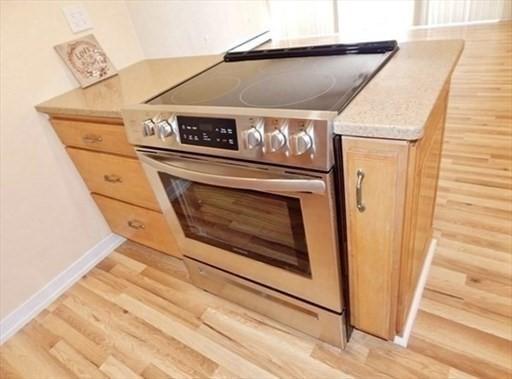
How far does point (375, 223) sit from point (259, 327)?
75 cm

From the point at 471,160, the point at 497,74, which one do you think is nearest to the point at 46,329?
the point at 471,160

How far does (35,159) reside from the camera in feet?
5.03

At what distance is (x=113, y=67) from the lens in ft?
5.70

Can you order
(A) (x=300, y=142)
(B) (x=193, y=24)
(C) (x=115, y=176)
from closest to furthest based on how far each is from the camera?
(A) (x=300, y=142)
(C) (x=115, y=176)
(B) (x=193, y=24)

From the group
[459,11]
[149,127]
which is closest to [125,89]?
[149,127]

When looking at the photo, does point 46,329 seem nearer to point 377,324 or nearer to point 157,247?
point 157,247

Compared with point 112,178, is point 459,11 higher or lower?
lower

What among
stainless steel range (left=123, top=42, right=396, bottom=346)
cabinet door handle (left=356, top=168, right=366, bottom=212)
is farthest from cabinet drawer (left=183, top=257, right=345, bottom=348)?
cabinet door handle (left=356, top=168, right=366, bottom=212)

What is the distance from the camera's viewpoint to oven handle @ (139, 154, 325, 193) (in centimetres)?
82

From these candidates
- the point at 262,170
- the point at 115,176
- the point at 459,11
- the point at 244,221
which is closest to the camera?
the point at 262,170

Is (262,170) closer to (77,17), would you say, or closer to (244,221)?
(244,221)

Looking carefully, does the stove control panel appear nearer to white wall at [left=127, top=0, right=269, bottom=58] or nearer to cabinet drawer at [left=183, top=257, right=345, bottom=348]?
cabinet drawer at [left=183, top=257, right=345, bottom=348]

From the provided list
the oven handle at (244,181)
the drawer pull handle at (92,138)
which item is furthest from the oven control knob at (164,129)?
the drawer pull handle at (92,138)

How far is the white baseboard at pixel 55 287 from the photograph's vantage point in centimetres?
154
